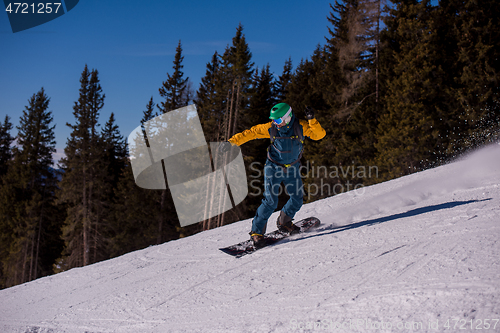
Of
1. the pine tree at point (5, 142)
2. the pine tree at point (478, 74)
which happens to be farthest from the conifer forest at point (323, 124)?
the pine tree at point (5, 142)

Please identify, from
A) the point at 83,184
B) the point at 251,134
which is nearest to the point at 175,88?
the point at 83,184

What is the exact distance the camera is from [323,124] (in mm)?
21672

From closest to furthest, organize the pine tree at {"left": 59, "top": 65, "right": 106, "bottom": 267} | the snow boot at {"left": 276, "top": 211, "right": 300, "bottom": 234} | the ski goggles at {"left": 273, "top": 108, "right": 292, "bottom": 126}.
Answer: the ski goggles at {"left": 273, "top": 108, "right": 292, "bottom": 126}
the snow boot at {"left": 276, "top": 211, "right": 300, "bottom": 234}
the pine tree at {"left": 59, "top": 65, "right": 106, "bottom": 267}

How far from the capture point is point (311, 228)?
204 inches

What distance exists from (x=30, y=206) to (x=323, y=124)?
28430 millimetres

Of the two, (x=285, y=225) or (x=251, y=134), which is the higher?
(x=251, y=134)

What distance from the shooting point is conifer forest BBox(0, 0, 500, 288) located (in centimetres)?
1579

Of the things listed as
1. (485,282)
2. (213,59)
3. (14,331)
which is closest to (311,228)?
(485,282)

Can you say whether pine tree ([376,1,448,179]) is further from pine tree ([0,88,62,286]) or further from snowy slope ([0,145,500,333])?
pine tree ([0,88,62,286])

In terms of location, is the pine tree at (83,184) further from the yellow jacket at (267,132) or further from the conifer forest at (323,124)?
the yellow jacket at (267,132)

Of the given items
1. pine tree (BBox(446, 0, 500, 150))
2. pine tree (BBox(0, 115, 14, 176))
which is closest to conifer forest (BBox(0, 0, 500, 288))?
pine tree (BBox(446, 0, 500, 150))

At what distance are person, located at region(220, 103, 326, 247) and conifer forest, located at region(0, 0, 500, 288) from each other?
13.8m

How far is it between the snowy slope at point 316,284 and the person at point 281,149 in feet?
1.94

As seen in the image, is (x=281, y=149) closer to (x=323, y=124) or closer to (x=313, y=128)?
(x=313, y=128)
